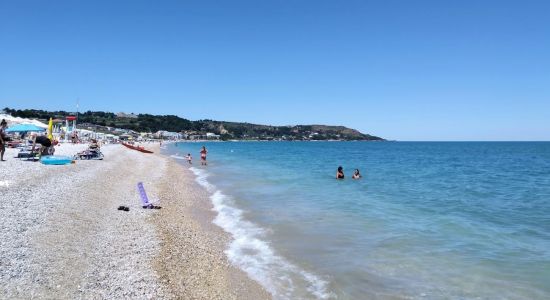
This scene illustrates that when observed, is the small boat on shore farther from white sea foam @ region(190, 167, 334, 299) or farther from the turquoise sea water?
white sea foam @ region(190, 167, 334, 299)

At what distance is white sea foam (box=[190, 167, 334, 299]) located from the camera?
7426mm

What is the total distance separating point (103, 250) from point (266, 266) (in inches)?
131

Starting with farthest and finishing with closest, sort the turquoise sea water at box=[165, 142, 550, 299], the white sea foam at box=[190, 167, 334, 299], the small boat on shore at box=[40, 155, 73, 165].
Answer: the small boat on shore at box=[40, 155, 73, 165], the turquoise sea water at box=[165, 142, 550, 299], the white sea foam at box=[190, 167, 334, 299]

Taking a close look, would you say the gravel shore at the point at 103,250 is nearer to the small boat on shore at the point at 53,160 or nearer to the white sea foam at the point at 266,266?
the white sea foam at the point at 266,266

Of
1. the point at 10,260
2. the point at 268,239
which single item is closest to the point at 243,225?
the point at 268,239

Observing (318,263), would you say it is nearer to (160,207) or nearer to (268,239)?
(268,239)

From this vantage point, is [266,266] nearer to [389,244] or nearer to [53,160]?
[389,244]

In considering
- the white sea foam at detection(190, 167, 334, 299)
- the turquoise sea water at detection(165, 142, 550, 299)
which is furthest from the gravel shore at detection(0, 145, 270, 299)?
the turquoise sea water at detection(165, 142, 550, 299)

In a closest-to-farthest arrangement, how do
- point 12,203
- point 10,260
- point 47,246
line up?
point 10,260
point 47,246
point 12,203

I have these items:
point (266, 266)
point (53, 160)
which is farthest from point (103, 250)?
point (53, 160)

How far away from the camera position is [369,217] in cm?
1417

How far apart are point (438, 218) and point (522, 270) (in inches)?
222

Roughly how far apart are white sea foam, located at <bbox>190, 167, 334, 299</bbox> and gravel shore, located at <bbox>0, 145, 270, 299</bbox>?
30 centimetres

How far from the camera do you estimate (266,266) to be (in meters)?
8.79
